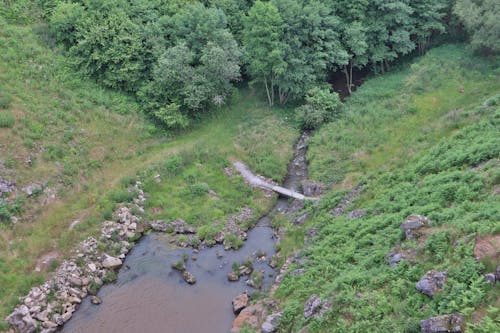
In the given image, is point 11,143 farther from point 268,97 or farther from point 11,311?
point 268,97

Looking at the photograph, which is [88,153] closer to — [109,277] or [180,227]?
[180,227]

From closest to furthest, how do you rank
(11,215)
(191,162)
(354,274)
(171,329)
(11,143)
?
(354,274)
(171,329)
(11,215)
(11,143)
(191,162)

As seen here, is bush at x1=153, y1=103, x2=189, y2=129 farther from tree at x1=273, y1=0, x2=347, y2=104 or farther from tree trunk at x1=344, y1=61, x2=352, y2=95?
tree trunk at x1=344, y1=61, x2=352, y2=95

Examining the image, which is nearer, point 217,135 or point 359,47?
point 217,135

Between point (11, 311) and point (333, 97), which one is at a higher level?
point (333, 97)

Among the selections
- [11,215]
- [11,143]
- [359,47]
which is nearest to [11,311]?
[11,215]

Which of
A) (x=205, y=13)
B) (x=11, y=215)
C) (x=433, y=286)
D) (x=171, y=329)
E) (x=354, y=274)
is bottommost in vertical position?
(x=171, y=329)

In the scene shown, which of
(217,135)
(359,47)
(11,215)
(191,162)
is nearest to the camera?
(11,215)

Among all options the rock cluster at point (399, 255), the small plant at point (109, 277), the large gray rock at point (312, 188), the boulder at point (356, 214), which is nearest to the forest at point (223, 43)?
the large gray rock at point (312, 188)

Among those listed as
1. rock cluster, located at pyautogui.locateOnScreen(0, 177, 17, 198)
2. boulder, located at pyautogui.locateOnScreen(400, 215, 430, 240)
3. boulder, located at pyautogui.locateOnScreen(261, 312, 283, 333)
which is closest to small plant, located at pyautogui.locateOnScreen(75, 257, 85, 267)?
rock cluster, located at pyautogui.locateOnScreen(0, 177, 17, 198)
